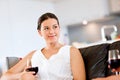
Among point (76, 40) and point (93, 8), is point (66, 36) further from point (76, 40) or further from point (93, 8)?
point (93, 8)

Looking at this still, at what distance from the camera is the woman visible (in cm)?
188

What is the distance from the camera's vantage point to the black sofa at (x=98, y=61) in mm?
1857

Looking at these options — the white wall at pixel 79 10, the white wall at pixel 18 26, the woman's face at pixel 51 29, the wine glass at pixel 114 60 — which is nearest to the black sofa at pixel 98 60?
the woman's face at pixel 51 29

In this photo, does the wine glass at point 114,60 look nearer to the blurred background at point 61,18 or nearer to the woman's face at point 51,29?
the woman's face at point 51,29

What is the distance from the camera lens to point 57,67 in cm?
194

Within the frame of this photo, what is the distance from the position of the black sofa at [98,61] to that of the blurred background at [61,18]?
260 centimetres

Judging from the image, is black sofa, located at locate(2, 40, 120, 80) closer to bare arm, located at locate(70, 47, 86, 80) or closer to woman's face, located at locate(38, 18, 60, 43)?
bare arm, located at locate(70, 47, 86, 80)

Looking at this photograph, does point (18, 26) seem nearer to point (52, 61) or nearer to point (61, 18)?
point (61, 18)

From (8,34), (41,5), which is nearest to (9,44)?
(8,34)

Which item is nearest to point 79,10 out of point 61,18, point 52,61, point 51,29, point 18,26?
point 61,18

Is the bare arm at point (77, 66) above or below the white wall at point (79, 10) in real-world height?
below

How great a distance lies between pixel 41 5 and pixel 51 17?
12.1 feet

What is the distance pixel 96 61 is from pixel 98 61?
0.02 m

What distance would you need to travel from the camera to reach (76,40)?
20.2ft
